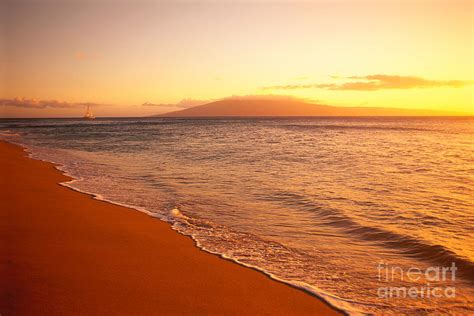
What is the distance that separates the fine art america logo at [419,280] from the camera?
16.0ft

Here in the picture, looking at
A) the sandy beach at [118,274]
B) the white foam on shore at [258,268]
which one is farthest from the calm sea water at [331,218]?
the sandy beach at [118,274]

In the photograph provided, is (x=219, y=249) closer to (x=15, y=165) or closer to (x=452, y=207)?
(x=452, y=207)

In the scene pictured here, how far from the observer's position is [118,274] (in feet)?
15.9

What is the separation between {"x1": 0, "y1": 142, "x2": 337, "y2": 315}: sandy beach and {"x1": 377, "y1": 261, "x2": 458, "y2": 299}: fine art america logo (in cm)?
126

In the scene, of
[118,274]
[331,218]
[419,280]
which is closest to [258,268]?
[118,274]

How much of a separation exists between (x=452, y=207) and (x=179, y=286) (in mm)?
7889

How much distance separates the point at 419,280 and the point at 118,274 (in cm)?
446

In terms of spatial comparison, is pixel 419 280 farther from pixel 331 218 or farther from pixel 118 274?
pixel 118 274

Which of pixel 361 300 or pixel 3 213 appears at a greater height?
pixel 3 213

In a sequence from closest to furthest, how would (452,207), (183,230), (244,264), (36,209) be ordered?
(244,264) → (183,230) → (36,209) → (452,207)

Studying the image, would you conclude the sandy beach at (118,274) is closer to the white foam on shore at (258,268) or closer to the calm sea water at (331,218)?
the white foam on shore at (258,268)

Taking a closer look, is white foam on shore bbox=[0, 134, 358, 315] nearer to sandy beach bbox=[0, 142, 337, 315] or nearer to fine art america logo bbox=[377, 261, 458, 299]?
sandy beach bbox=[0, 142, 337, 315]

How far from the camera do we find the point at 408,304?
15.0 feet

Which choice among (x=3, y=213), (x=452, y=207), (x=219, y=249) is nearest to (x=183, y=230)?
(x=219, y=249)
